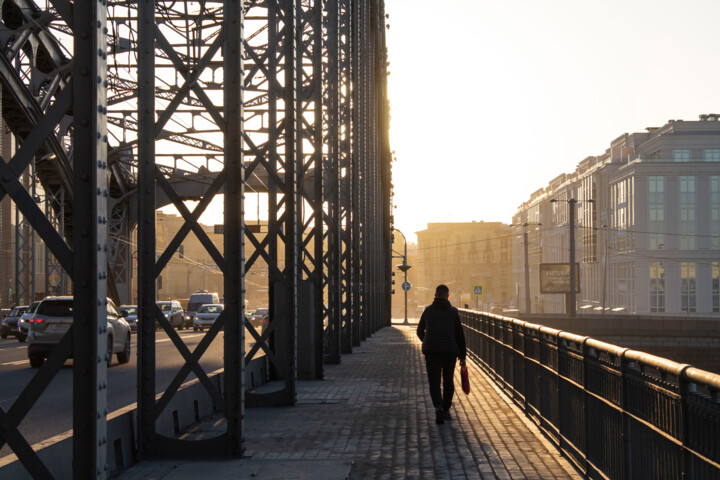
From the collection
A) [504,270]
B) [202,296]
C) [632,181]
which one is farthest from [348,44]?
[504,270]

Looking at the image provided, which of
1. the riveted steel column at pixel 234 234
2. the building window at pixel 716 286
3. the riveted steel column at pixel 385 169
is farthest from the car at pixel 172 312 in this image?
the building window at pixel 716 286

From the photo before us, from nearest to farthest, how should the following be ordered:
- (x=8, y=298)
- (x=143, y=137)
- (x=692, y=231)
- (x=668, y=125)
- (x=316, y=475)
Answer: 1. (x=316, y=475)
2. (x=143, y=137)
3. (x=8, y=298)
4. (x=692, y=231)
5. (x=668, y=125)

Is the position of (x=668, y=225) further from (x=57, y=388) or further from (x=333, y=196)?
(x=57, y=388)

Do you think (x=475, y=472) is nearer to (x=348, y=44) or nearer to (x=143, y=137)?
(x=143, y=137)

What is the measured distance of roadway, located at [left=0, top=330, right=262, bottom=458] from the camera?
12.5 meters

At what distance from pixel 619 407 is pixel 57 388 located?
13.3 meters

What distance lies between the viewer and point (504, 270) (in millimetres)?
179000

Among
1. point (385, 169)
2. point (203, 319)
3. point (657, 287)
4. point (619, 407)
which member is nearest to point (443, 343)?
point (619, 407)

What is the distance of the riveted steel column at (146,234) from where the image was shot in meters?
9.35

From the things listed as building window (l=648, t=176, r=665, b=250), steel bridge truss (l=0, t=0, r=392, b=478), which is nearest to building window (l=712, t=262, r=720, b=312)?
building window (l=648, t=176, r=665, b=250)

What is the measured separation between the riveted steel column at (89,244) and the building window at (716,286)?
9095cm

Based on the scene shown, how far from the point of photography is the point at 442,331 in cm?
1227

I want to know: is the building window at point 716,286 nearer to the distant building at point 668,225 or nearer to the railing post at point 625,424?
the distant building at point 668,225

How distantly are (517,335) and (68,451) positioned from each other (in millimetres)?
7876
